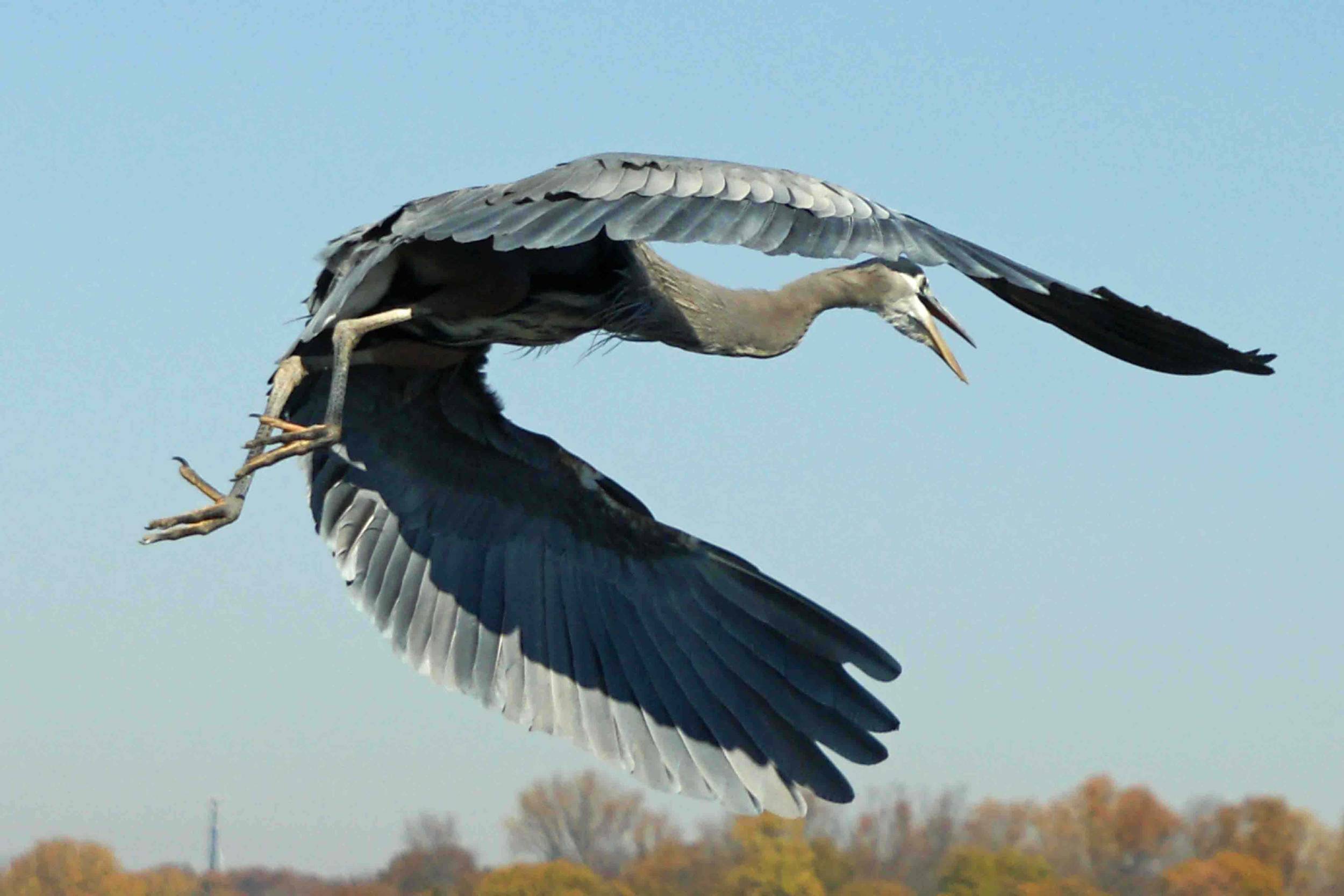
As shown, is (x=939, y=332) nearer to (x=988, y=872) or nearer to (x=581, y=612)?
(x=581, y=612)

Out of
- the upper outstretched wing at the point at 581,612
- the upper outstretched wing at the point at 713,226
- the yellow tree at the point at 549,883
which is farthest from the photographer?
the yellow tree at the point at 549,883

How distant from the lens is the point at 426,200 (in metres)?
8.27

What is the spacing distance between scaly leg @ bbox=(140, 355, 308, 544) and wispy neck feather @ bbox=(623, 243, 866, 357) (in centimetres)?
145

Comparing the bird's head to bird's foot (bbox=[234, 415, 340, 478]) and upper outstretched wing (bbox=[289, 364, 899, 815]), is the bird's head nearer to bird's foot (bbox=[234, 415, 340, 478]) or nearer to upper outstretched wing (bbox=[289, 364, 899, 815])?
upper outstretched wing (bbox=[289, 364, 899, 815])

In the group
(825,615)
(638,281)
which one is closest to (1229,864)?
(825,615)

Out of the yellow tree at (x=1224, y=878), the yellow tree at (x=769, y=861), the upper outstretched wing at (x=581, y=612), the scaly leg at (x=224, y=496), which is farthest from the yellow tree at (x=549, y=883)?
the scaly leg at (x=224, y=496)

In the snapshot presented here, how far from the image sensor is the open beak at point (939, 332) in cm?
995

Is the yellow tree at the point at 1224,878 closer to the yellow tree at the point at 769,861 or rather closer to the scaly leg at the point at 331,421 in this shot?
the yellow tree at the point at 769,861

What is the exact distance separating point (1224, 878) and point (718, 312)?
739 inches

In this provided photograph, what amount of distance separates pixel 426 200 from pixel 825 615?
2.90m

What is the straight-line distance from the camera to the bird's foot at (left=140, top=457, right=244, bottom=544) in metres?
8.17

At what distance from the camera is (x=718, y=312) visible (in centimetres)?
885

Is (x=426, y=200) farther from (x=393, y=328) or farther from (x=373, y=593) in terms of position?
(x=373, y=593)

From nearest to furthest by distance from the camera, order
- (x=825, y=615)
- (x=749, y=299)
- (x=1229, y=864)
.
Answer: (x=749, y=299)
(x=825, y=615)
(x=1229, y=864)
